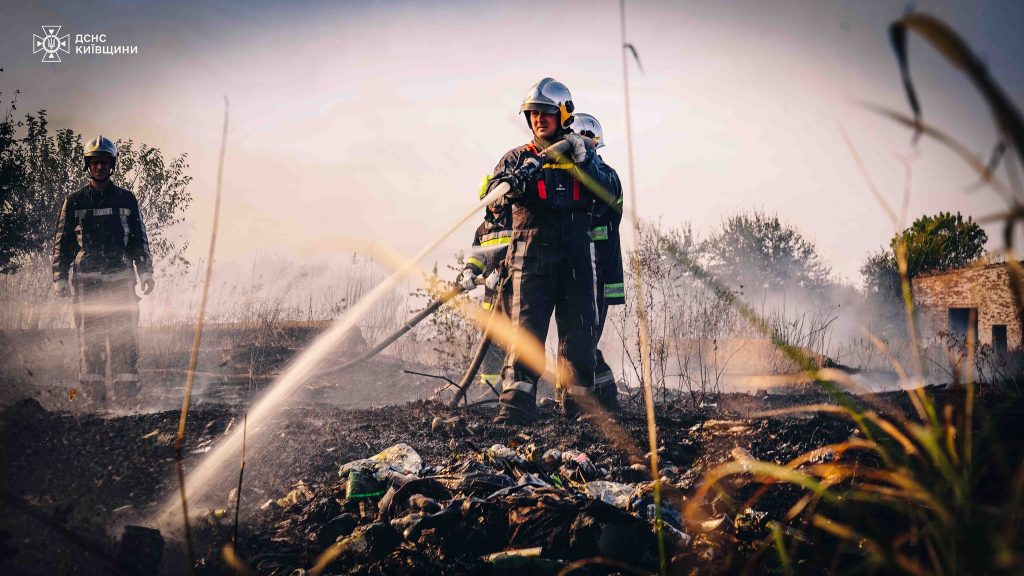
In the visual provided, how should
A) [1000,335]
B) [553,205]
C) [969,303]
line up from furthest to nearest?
[969,303] → [1000,335] → [553,205]

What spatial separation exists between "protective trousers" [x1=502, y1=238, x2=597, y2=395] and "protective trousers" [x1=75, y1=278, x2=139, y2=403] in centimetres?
459

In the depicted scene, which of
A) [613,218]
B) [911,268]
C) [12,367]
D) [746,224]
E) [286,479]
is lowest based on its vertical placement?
[286,479]

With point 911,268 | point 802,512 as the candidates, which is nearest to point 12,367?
point 802,512

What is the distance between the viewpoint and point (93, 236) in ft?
22.1

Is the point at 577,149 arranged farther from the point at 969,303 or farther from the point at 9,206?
the point at 969,303

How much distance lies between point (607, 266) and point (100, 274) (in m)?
5.45

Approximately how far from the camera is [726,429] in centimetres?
398

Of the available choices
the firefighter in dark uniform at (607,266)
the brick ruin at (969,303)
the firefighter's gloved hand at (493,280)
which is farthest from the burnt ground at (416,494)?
the brick ruin at (969,303)

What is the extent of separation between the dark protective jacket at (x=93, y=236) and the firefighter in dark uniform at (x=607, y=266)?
5140mm

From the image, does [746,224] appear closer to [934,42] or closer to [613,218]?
[613,218]

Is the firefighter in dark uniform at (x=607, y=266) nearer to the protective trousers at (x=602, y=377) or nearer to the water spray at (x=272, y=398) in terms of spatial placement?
the protective trousers at (x=602, y=377)

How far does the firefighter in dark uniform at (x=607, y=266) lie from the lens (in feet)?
17.0

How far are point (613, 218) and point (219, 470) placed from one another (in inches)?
144

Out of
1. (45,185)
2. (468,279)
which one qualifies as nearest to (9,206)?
(45,185)
